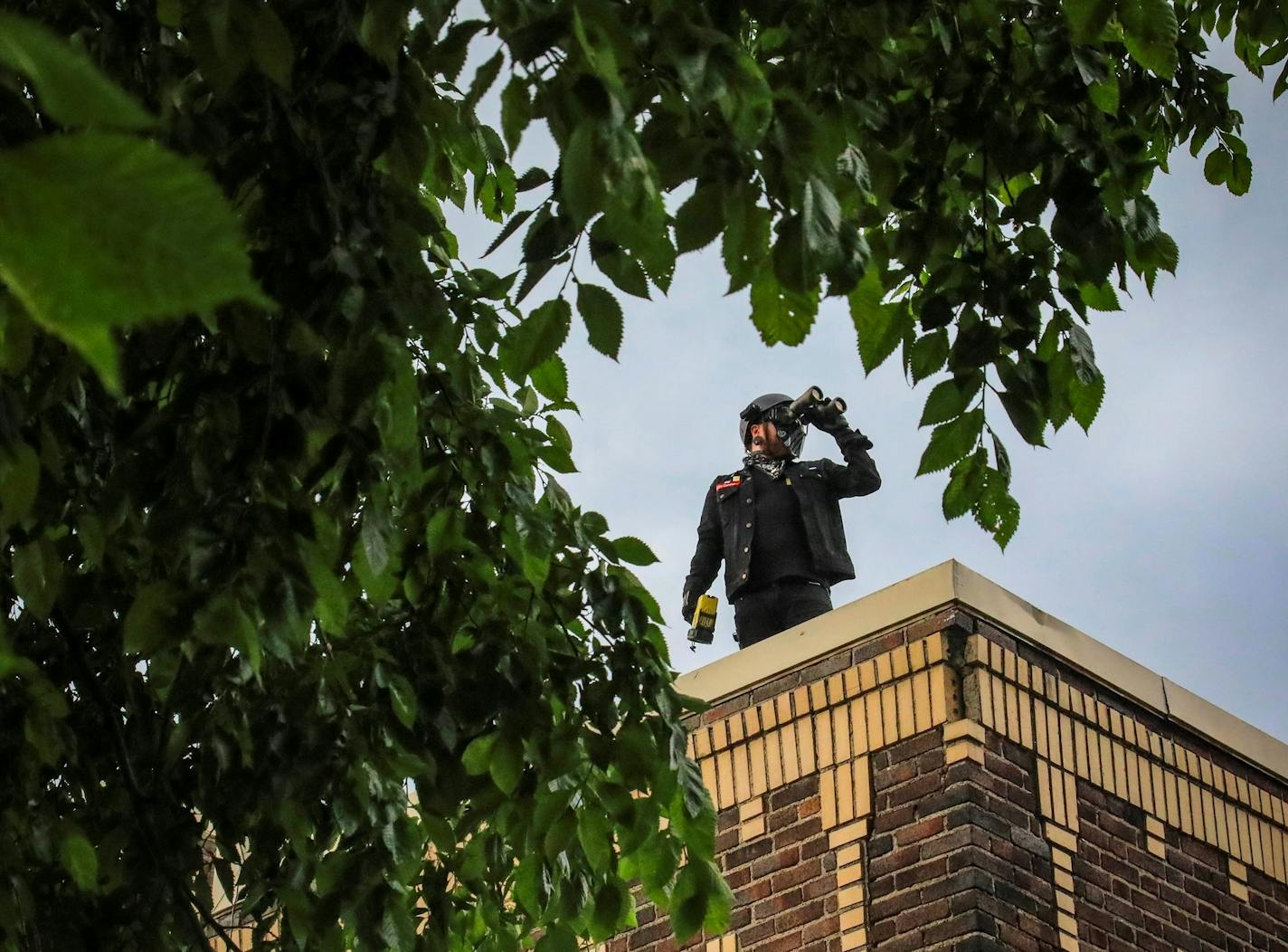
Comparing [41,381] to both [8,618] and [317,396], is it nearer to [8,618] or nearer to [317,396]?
[317,396]

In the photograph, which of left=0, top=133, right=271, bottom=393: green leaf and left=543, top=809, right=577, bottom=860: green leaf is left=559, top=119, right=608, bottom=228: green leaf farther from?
left=543, top=809, right=577, bottom=860: green leaf

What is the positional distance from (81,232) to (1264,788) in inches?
326

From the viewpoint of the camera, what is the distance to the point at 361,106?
305cm

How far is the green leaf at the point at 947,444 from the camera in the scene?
10.9ft

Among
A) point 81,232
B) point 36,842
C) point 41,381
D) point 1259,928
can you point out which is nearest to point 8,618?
point 36,842

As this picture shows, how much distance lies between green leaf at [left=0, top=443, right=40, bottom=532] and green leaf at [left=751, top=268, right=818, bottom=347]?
1.15 m

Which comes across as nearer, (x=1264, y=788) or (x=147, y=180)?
(x=147, y=180)

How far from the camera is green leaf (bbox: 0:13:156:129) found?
75cm

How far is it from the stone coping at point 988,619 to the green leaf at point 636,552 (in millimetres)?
3505

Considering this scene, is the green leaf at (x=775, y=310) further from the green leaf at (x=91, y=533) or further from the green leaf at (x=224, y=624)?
the green leaf at (x=91, y=533)

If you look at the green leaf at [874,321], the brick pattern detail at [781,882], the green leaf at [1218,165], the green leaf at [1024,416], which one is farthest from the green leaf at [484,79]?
the brick pattern detail at [781,882]

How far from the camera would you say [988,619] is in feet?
23.7

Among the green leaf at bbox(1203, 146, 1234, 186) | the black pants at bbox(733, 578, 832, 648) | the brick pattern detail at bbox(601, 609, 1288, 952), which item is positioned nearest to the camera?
the green leaf at bbox(1203, 146, 1234, 186)

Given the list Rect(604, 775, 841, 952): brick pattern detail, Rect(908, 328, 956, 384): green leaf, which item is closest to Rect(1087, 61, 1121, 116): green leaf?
Rect(908, 328, 956, 384): green leaf
